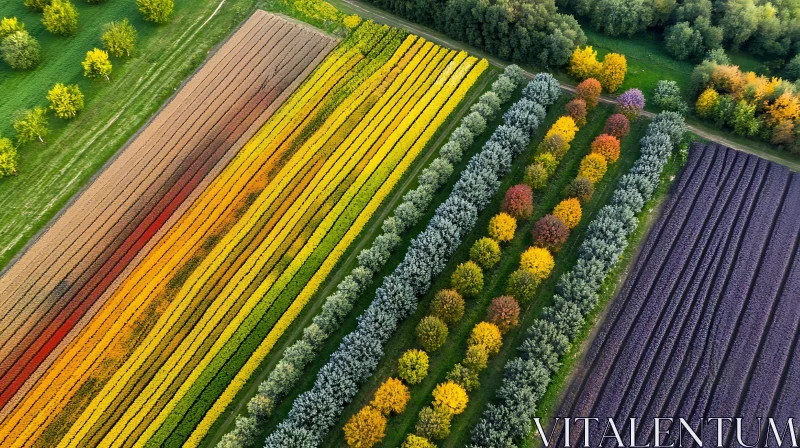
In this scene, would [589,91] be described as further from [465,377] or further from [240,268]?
[240,268]

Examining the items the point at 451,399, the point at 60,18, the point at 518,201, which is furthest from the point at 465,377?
the point at 60,18

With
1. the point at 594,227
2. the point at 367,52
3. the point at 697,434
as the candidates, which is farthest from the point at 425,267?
the point at 367,52

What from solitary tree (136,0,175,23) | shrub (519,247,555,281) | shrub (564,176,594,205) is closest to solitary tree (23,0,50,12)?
solitary tree (136,0,175,23)

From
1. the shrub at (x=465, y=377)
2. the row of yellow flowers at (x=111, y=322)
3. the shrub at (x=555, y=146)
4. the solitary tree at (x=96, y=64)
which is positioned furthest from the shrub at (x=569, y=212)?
the solitary tree at (x=96, y=64)

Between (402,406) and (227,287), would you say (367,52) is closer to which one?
(227,287)

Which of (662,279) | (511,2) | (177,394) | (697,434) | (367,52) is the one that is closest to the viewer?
(697,434)
